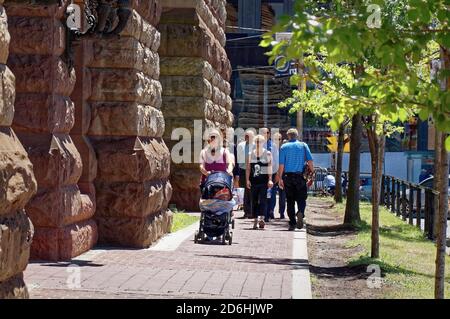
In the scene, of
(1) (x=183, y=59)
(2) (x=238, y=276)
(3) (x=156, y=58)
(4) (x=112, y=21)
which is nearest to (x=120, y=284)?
(2) (x=238, y=276)

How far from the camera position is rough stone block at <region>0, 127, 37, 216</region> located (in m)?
6.89

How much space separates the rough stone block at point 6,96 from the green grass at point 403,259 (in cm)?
469

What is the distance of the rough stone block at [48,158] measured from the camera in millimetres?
10875

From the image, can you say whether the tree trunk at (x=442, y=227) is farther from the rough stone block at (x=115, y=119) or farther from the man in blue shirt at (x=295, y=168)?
the man in blue shirt at (x=295, y=168)

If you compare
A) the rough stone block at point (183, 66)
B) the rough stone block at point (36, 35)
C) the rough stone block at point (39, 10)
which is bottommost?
the rough stone block at point (36, 35)

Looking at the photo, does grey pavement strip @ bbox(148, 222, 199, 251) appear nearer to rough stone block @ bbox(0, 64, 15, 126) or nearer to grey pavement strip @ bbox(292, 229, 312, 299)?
grey pavement strip @ bbox(292, 229, 312, 299)

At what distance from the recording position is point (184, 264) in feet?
38.0

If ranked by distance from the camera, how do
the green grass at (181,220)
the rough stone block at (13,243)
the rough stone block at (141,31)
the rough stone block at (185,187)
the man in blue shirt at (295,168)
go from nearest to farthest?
the rough stone block at (13,243) < the rough stone block at (141,31) < the green grass at (181,220) < the man in blue shirt at (295,168) < the rough stone block at (185,187)

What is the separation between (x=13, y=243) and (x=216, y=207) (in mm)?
7307

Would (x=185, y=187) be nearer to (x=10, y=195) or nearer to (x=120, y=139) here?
(x=120, y=139)

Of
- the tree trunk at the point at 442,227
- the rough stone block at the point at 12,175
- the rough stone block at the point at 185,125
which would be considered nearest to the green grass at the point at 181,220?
the rough stone block at the point at 185,125

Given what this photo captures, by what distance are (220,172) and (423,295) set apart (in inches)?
195

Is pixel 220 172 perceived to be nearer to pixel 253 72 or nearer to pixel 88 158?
pixel 88 158

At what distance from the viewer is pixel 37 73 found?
10906mm
